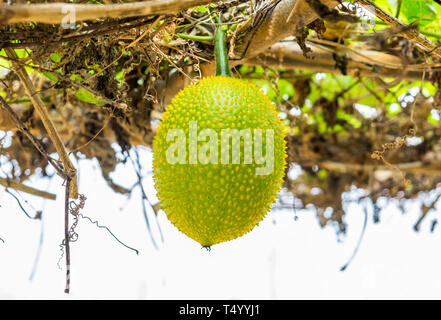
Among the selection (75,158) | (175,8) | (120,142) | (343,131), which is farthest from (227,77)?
(343,131)

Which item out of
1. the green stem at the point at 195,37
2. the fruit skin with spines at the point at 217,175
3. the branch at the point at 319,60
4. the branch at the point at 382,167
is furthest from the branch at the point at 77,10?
the branch at the point at 382,167

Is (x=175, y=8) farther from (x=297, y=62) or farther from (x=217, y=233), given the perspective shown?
(x=297, y=62)

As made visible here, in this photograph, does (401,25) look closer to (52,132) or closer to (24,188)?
(52,132)

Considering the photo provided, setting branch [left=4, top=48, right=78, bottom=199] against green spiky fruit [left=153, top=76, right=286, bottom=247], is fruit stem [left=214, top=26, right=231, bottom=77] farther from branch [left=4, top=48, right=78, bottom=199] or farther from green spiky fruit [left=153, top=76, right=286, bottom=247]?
branch [left=4, top=48, right=78, bottom=199]

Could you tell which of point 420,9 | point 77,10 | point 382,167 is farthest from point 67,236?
point 382,167

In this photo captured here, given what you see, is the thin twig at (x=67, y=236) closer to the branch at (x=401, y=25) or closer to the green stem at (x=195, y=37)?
the green stem at (x=195, y=37)

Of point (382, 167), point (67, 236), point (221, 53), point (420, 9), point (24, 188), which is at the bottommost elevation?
point (67, 236)
